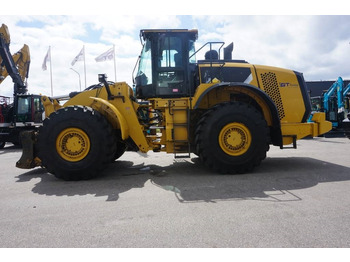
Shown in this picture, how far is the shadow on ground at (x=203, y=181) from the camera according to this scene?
3.47 m

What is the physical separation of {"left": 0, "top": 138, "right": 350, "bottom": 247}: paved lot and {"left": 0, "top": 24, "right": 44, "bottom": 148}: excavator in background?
7.79m

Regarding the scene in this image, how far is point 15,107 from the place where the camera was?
1148 cm

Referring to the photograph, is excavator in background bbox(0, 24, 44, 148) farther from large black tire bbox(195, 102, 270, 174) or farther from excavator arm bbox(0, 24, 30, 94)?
large black tire bbox(195, 102, 270, 174)

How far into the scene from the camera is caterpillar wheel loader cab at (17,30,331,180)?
14.4ft

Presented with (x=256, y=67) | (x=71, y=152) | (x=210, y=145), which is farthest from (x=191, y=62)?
(x=71, y=152)

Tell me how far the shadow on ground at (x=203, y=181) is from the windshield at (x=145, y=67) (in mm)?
2071

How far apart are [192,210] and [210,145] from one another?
176 centimetres

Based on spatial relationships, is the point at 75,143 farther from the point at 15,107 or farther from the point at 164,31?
the point at 15,107

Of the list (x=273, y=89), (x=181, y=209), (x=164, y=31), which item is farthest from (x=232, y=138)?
(x=164, y=31)

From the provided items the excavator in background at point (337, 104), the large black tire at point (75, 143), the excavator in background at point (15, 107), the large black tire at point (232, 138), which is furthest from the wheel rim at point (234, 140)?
the excavator in background at point (337, 104)

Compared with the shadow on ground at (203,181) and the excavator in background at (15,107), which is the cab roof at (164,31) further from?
the excavator in background at (15,107)

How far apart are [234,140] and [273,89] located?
1629 millimetres

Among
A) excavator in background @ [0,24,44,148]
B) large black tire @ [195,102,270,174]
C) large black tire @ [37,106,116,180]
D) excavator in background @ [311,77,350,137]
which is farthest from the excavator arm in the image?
excavator in background @ [311,77,350,137]

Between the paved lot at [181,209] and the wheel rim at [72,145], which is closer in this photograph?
the paved lot at [181,209]
